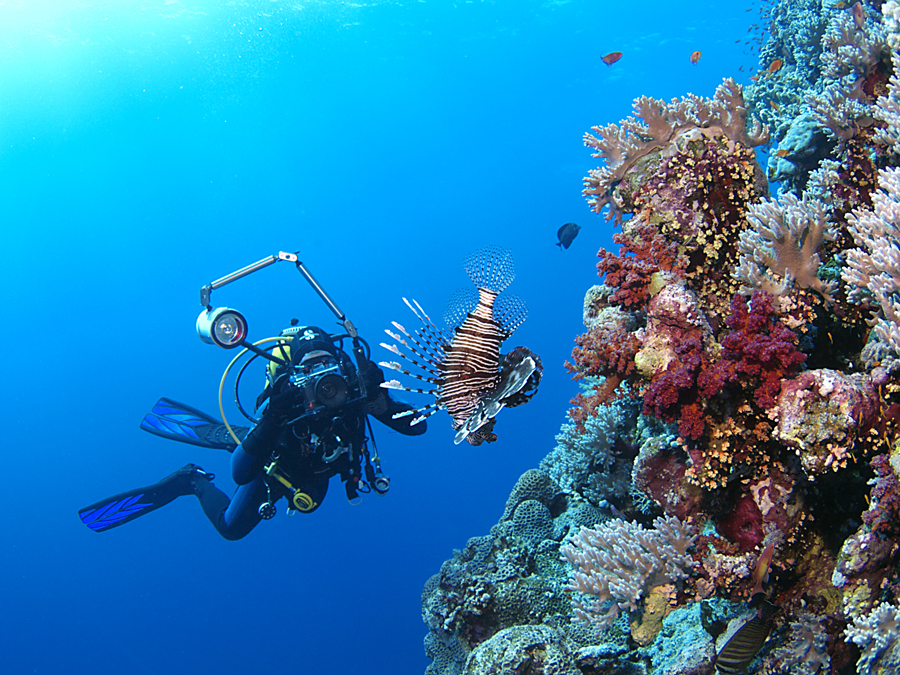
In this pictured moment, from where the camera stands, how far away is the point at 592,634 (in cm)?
411

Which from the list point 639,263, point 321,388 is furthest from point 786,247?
point 321,388

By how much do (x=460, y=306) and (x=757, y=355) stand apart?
5.89 ft


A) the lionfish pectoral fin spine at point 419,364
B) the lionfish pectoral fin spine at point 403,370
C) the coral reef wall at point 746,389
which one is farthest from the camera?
the lionfish pectoral fin spine at point 419,364

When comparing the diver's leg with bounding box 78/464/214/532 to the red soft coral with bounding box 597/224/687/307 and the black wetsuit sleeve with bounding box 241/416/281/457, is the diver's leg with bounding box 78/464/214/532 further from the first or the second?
the red soft coral with bounding box 597/224/687/307

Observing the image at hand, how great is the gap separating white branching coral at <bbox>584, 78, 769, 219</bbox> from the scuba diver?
10.0 ft

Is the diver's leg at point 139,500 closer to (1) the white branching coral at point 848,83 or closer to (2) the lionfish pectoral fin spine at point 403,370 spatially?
(2) the lionfish pectoral fin spine at point 403,370

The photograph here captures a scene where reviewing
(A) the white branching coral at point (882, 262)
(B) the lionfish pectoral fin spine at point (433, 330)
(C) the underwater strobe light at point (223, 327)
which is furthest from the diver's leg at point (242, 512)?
(A) the white branching coral at point (882, 262)

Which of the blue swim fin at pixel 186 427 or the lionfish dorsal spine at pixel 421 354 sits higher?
the blue swim fin at pixel 186 427

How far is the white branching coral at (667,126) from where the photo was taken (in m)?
3.20

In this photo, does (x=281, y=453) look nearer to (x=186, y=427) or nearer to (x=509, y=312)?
(x=186, y=427)

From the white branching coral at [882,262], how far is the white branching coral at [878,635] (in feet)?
3.78

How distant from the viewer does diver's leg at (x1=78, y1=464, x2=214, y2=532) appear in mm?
7555

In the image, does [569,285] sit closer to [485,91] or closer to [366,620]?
[485,91]

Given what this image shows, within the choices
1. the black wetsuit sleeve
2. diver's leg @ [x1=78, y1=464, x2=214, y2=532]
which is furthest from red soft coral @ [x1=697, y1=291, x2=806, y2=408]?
diver's leg @ [x1=78, y1=464, x2=214, y2=532]
